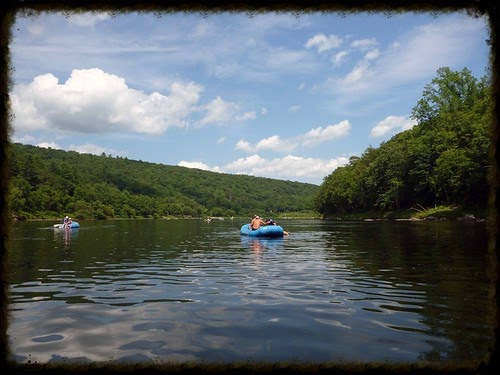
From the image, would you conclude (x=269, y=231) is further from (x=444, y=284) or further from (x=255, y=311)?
(x=255, y=311)

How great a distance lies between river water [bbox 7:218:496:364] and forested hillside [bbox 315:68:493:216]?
5050cm

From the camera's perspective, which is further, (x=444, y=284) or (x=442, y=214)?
(x=442, y=214)

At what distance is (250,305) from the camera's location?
9445 millimetres

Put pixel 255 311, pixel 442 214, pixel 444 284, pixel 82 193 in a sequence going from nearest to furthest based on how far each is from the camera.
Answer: pixel 255 311
pixel 444 284
pixel 442 214
pixel 82 193

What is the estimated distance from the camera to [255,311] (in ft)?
29.1

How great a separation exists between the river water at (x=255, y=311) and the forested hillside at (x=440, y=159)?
50.5m

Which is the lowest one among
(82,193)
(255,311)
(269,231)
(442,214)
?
(255,311)

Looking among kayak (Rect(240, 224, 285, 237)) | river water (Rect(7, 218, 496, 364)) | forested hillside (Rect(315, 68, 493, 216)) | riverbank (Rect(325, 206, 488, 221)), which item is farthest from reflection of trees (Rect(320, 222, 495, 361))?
forested hillside (Rect(315, 68, 493, 216))

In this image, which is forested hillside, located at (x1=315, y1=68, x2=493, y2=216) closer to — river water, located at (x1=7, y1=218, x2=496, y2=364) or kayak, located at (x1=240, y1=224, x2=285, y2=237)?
kayak, located at (x1=240, y1=224, x2=285, y2=237)

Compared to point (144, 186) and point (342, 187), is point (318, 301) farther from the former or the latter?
point (144, 186)

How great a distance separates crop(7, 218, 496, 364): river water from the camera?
6207mm

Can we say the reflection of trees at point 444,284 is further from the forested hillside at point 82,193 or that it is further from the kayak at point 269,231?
the forested hillside at point 82,193

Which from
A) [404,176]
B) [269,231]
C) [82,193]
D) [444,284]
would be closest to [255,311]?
[444,284]

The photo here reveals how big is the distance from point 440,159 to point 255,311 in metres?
68.1
